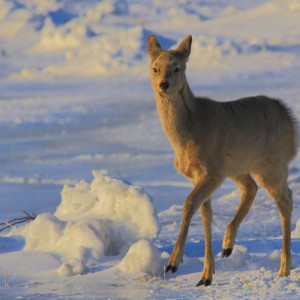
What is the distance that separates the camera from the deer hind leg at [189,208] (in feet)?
31.3

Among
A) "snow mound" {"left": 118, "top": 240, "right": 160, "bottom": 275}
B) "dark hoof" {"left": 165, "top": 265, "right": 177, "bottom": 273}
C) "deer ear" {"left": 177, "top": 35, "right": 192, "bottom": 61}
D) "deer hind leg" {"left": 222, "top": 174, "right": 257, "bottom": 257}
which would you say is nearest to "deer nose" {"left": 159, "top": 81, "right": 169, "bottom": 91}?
"deer ear" {"left": 177, "top": 35, "right": 192, "bottom": 61}

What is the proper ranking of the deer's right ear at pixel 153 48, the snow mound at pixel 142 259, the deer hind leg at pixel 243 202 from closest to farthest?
the snow mound at pixel 142 259, the deer's right ear at pixel 153 48, the deer hind leg at pixel 243 202

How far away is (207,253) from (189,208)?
0.49 meters

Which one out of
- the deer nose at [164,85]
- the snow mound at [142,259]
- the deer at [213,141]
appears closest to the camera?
the deer nose at [164,85]

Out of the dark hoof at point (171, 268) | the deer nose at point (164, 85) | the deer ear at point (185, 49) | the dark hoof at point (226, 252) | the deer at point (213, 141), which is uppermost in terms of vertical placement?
the deer ear at point (185, 49)

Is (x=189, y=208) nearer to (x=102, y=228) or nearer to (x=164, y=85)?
(x=164, y=85)

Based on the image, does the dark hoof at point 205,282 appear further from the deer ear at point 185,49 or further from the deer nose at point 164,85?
the deer ear at point 185,49

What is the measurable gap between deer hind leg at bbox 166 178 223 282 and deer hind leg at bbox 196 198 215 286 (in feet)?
0.90

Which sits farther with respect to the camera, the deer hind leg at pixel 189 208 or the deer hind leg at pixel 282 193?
the deer hind leg at pixel 282 193

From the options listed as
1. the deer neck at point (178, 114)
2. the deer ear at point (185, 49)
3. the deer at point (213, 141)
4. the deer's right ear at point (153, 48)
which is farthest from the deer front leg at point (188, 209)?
the deer's right ear at point (153, 48)

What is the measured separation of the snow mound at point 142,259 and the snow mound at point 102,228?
0.24 meters

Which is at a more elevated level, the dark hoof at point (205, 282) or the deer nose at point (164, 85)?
the deer nose at point (164, 85)

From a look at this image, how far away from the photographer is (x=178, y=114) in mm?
9914

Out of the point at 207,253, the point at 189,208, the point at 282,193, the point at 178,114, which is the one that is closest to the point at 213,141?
the point at 178,114
